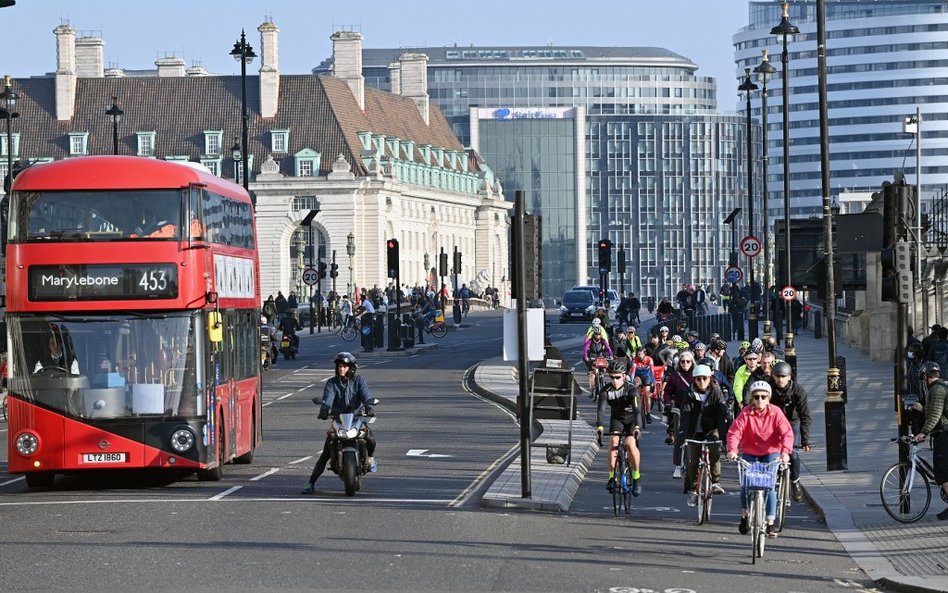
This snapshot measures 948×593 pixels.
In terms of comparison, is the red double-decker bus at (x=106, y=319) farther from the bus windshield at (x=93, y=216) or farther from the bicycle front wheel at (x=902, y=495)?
the bicycle front wheel at (x=902, y=495)

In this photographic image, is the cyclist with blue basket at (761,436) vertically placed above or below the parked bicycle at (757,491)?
above

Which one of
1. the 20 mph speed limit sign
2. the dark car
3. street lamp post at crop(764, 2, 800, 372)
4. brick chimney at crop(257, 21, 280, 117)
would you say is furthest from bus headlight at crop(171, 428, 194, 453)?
brick chimney at crop(257, 21, 280, 117)

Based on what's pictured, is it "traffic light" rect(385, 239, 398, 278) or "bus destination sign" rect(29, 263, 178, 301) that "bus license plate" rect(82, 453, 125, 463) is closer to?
"bus destination sign" rect(29, 263, 178, 301)

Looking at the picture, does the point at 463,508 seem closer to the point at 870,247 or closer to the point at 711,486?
the point at 711,486

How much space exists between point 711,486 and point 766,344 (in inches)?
583

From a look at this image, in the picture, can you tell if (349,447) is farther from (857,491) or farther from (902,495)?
(902,495)

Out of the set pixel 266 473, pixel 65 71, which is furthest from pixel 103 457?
pixel 65 71

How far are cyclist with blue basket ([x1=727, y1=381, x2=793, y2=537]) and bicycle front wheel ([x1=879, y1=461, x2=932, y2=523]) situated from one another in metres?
2.45

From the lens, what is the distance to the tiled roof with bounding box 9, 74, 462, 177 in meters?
142

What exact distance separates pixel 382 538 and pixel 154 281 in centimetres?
563

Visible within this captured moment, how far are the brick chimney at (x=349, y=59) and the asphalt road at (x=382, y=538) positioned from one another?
116042 millimetres

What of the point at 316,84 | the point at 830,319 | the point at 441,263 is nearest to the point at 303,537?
the point at 830,319

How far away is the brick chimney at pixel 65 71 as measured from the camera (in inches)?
5482

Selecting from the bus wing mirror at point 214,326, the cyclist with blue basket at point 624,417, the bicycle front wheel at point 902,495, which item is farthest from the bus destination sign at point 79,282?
the bicycle front wheel at point 902,495
